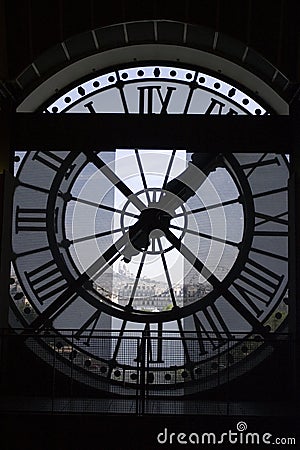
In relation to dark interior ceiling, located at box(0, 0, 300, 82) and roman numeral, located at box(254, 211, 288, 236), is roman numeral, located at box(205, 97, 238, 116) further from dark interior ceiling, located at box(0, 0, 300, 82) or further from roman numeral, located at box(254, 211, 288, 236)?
dark interior ceiling, located at box(0, 0, 300, 82)

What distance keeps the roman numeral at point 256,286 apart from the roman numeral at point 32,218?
2.43 metres

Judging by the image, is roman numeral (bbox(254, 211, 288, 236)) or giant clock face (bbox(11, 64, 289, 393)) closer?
giant clock face (bbox(11, 64, 289, 393))

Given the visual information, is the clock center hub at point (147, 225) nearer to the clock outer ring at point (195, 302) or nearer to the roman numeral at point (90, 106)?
the clock outer ring at point (195, 302)

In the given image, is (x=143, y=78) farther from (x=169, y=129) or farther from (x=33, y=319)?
(x=33, y=319)

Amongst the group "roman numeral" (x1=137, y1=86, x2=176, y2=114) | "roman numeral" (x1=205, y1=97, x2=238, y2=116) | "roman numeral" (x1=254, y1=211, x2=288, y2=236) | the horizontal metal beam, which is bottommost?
"roman numeral" (x1=254, y1=211, x2=288, y2=236)

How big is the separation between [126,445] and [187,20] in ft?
14.4

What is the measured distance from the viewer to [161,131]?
9.70m

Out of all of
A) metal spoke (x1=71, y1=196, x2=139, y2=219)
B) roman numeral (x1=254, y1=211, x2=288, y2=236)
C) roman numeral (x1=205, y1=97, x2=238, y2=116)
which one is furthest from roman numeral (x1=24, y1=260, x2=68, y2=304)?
roman numeral (x1=205, y1=97, x2=238, y2=116)

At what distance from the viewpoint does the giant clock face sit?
9.93 metres

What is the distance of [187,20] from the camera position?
348 inches

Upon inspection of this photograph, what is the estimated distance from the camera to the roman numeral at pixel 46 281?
32.9ft

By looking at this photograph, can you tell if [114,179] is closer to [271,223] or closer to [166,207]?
[166,207]

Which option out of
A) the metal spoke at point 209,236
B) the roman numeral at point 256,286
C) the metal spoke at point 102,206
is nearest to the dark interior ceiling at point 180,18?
the metal spoke at point 102,206

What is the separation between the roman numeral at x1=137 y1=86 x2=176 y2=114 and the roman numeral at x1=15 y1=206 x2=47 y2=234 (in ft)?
5.74
